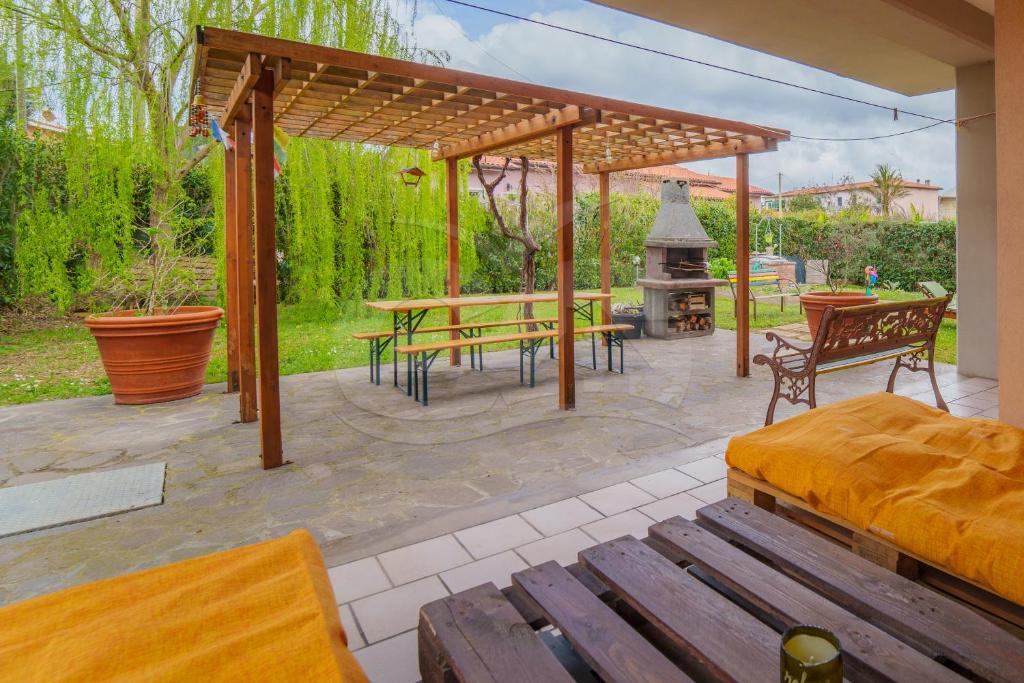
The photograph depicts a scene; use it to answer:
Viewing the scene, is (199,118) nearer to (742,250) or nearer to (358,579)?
(358,579)

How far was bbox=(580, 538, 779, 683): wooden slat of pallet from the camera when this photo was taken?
1.03m

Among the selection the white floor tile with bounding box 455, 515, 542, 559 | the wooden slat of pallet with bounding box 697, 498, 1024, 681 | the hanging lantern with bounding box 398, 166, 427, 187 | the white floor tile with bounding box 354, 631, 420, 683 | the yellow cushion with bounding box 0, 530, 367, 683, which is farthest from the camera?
the hanging lantern with bounding box 398, 166, 427, 187

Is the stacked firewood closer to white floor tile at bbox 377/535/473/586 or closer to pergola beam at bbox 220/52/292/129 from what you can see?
pergola beam at bbox 220/52/292/129

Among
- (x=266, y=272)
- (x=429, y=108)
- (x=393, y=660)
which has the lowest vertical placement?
(x=393, y=660)

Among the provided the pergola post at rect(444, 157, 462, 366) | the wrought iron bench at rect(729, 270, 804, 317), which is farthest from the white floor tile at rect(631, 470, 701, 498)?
the wrought iron bench at rect(729, 270, 804, 317)

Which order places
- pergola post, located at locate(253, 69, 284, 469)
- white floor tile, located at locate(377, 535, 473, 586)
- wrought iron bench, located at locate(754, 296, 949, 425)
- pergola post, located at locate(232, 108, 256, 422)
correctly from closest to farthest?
white floor tile, located at locate(377, 535, 473, 586) < pergola post, located at locate(253, 69, 284, 469) < wrought iron bench, located at locate(754, 296, 949, 425) < pergola post, located at locate(232, 108, 256, 422)

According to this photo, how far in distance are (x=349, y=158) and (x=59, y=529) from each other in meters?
5.25

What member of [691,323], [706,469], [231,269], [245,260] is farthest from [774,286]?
[245,260]

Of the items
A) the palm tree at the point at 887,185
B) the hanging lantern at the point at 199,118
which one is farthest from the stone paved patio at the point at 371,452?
the palm tree at the point at 887,185

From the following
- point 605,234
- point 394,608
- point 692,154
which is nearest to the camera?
point 394,608

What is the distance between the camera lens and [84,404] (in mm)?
4566

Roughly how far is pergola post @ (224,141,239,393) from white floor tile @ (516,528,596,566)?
3.04 m

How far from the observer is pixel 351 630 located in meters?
1.73

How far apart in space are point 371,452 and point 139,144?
463 cm
